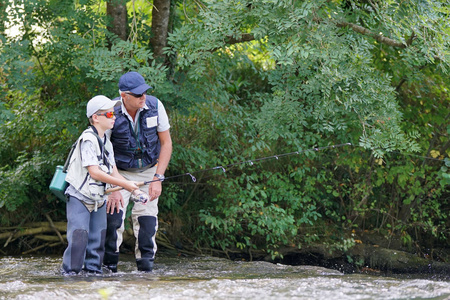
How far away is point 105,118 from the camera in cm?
464

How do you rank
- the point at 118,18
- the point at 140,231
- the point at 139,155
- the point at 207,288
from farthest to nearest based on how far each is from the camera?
the point at 118,18, the point at 140,231, the point at 139,155, the point at 207,288

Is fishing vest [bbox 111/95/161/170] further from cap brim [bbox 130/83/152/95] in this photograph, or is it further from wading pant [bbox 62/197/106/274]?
wading pant [bbox 62/197/106/274]

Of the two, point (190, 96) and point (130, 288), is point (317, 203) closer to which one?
Result: point (190, 96)

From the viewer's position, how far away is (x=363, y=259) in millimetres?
8641

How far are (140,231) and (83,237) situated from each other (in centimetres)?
89

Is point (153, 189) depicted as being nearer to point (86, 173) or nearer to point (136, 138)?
point (136, 138)

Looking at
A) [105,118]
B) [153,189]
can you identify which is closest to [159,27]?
[153,189]

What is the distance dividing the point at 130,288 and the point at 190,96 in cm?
329

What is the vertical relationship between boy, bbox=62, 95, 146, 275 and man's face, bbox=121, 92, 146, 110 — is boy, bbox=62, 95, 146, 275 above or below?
below

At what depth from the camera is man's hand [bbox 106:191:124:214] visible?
504 cm

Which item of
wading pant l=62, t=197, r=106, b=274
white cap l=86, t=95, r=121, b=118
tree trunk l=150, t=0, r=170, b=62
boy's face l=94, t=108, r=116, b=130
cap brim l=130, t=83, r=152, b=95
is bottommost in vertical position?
wading pant l=62, t=197, r=106, b=274

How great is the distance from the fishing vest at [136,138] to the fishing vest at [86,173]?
0.46 meters

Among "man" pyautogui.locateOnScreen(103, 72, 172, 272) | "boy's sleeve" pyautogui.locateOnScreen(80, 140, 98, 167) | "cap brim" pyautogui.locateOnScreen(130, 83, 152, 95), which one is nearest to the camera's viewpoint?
"boy's sleeve" pyautogui.locateOnScreen(80, 140, 98, 167)

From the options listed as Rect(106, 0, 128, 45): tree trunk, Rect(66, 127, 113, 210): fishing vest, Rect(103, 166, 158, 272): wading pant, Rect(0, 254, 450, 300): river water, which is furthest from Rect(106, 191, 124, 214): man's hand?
Rect(106, 0, 128, 45): tree trunk
